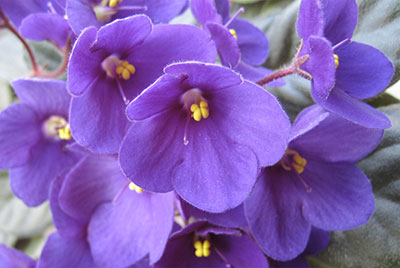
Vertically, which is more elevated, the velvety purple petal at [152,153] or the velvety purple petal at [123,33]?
the velvety purple petal at [123,33]

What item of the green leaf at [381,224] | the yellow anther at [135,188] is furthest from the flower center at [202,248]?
the green leaf at [381,224]

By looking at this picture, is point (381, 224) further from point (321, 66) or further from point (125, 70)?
point (125, 70)

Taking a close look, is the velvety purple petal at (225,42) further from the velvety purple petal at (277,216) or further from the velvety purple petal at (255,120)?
the velvety purple petal at (277,216)

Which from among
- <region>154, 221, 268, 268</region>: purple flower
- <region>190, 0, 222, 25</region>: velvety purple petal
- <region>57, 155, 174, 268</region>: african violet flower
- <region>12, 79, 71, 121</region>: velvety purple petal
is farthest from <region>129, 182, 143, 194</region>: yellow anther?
<region>190, 0, 222, 25</region>: velvety purple petal

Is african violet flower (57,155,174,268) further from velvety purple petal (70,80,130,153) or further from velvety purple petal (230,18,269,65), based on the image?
velvety purple petal (230,18,269,65)

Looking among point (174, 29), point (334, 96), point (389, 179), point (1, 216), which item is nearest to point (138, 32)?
point (174, 29)

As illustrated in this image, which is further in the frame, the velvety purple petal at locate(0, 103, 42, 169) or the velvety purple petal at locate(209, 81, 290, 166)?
the velvety purple petal at locate(0, 103, 42, 169)
